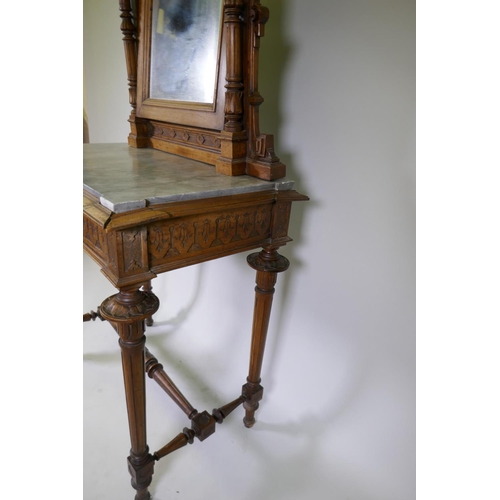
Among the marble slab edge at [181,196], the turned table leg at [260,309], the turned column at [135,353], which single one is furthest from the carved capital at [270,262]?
the turned column at [135,353]

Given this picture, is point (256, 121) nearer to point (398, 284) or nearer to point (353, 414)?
point (398, 284)

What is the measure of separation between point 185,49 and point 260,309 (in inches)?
35.4

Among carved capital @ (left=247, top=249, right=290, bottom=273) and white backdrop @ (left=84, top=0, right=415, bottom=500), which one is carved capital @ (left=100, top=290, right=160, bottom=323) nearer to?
carved capital @ (left=247, top=249, right=290, bottom=273)

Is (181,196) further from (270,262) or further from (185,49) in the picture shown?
(185,49)

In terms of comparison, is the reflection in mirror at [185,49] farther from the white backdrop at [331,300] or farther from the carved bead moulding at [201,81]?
the white backdrop at [331,300]

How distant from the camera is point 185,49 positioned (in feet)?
4.08

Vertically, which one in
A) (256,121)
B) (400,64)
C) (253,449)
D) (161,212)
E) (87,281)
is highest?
(400,64)

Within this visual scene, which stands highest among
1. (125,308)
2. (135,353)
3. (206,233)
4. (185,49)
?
(185,49)

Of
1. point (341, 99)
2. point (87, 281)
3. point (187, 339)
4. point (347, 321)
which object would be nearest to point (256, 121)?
point (341, 99)

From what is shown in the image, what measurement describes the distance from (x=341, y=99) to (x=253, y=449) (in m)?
1.28

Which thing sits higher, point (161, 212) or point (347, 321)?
point (161, 212)

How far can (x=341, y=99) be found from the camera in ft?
3.84

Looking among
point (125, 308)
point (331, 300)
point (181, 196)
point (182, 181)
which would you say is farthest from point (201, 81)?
point (331, 300)

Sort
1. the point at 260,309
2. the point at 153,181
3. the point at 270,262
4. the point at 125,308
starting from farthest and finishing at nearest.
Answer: the point at 260,309 < the point at 270,262 < the point at 153,181 < the point at 125,308
